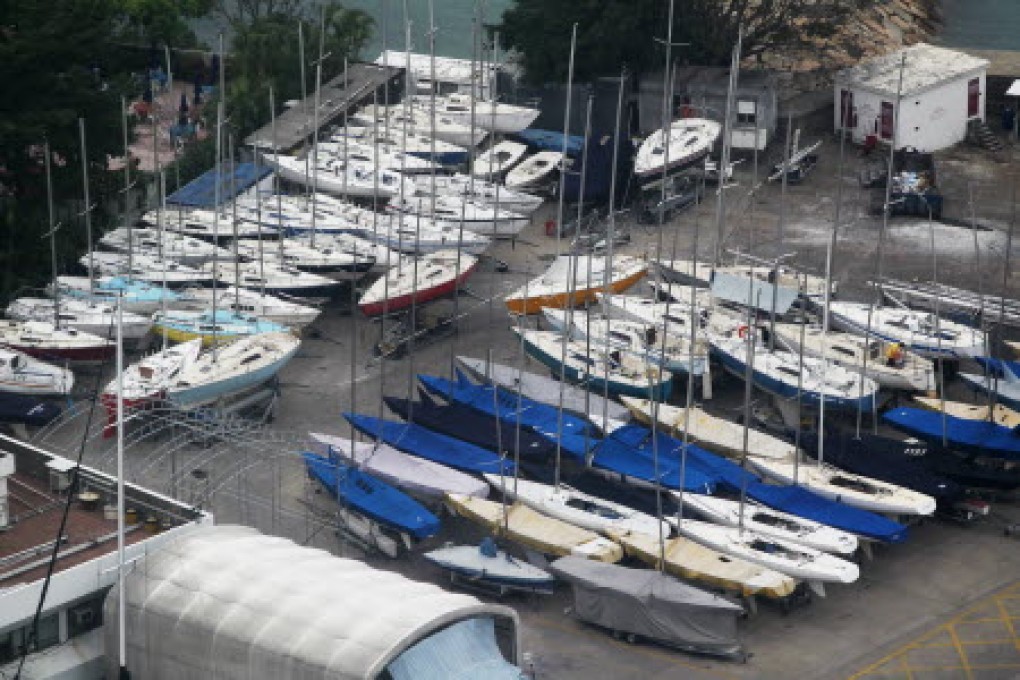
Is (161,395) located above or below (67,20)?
below

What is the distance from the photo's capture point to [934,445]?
4497 cm

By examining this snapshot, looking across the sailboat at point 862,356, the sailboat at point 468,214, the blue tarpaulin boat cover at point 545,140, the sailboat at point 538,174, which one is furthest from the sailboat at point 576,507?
the blue tarpaulin boat cover at point 545,140

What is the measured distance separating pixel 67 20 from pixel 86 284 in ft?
23.4

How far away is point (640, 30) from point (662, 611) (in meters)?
25.0

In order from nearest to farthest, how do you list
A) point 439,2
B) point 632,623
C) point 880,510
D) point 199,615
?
point 199,615, point 632,623, point 880,510, point 439,2

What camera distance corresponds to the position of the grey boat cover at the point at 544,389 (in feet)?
152

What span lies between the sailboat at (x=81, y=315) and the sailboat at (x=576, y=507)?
898 centimetres

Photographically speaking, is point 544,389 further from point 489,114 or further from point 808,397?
point 489,114

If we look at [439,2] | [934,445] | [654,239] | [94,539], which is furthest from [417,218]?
[439,2]

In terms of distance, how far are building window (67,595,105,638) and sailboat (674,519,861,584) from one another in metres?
10.1

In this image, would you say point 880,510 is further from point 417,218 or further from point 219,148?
point 219,148

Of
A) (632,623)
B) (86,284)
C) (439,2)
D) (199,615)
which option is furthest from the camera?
(439,2)

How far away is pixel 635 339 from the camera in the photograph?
48594 mm

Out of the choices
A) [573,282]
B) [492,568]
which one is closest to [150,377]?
[573,282]
